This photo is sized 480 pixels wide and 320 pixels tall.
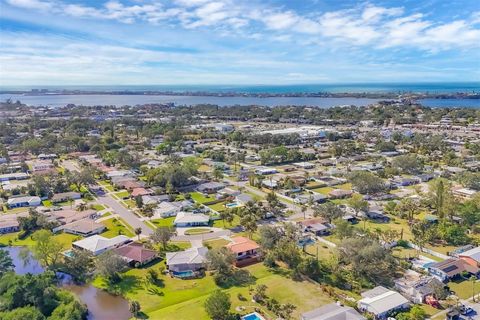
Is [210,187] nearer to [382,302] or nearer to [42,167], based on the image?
[42,167]

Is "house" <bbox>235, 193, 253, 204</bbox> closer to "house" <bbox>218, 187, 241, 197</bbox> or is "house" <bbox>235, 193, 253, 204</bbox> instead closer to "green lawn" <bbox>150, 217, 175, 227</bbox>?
"house" <bbox>218, 187, 241, 197</bbox>

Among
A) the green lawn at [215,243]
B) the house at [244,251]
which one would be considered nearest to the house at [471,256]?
the house at [244,251]

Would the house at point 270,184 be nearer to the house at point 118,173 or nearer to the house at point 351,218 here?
the house at point 351,218

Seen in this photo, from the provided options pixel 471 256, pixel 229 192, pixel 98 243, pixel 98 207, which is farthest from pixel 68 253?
pixel 471 256

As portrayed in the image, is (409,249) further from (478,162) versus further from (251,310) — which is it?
(478,162)

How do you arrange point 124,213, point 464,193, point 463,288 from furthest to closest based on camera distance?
point 464,193 → point 124,213 → point 463,288

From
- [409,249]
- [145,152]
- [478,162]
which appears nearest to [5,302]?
[409,249]
